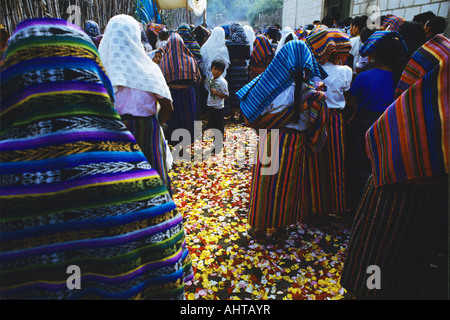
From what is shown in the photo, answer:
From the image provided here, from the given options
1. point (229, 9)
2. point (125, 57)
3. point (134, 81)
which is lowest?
point (134, 81)

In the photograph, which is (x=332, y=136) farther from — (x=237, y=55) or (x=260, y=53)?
(x=237, y=55)

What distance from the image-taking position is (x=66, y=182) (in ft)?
3.99

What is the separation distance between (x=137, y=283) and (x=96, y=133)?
760mm

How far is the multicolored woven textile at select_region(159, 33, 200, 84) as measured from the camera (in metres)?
5.12

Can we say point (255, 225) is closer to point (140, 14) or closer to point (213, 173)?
point (213, 173)

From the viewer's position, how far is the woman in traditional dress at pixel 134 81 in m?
2.75

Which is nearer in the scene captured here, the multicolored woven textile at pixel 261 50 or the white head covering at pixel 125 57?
the white head covering at pixel 125 57

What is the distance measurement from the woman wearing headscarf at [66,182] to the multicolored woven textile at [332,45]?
2.86m

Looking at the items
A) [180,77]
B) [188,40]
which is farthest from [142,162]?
[188,40]

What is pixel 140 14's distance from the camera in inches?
439

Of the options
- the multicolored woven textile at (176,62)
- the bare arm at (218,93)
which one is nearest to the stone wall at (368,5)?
the bare arm at (218,93)

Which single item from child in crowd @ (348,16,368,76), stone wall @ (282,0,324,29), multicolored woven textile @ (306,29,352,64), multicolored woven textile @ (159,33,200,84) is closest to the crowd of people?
multicolored woven textile @ (306,29,352,64)

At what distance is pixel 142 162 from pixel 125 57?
1.79 meters

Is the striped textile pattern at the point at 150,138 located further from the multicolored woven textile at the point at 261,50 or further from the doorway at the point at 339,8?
the doorway at the point at 339,8
